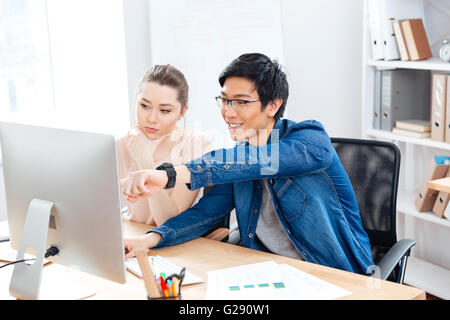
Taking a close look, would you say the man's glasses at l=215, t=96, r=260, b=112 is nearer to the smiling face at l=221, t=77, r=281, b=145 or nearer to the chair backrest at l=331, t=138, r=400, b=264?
the smiling face at l=221, t=77, r=281, b=145

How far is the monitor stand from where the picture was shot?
1.31m

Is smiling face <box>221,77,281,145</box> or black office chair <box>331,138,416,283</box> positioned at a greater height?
smiling face <box>221,77,281,145</box>

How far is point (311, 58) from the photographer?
3.47m

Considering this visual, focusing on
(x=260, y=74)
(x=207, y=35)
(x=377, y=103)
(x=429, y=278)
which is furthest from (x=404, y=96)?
(x=260, y=74)

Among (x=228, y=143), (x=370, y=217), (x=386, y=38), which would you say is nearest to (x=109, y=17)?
(x=228, y=143)

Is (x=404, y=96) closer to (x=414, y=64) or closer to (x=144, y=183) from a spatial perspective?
(x=414, y=64)

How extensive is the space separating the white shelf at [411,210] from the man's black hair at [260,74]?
141 cm

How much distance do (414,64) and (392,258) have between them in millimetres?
1394

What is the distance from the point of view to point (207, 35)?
3008 mm

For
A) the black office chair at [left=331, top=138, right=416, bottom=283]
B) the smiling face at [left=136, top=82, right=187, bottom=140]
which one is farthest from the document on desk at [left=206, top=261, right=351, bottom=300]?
the smiling face at [left=136, top=82, right=187, bottom=140]

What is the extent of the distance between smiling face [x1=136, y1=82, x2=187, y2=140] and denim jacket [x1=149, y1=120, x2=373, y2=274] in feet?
1.26

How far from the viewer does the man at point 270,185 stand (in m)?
1.54

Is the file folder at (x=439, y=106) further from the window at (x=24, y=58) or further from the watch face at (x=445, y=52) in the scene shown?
the window at (x=24, y=58)

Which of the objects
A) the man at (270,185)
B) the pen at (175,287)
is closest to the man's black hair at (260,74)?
the man at (270,185)
